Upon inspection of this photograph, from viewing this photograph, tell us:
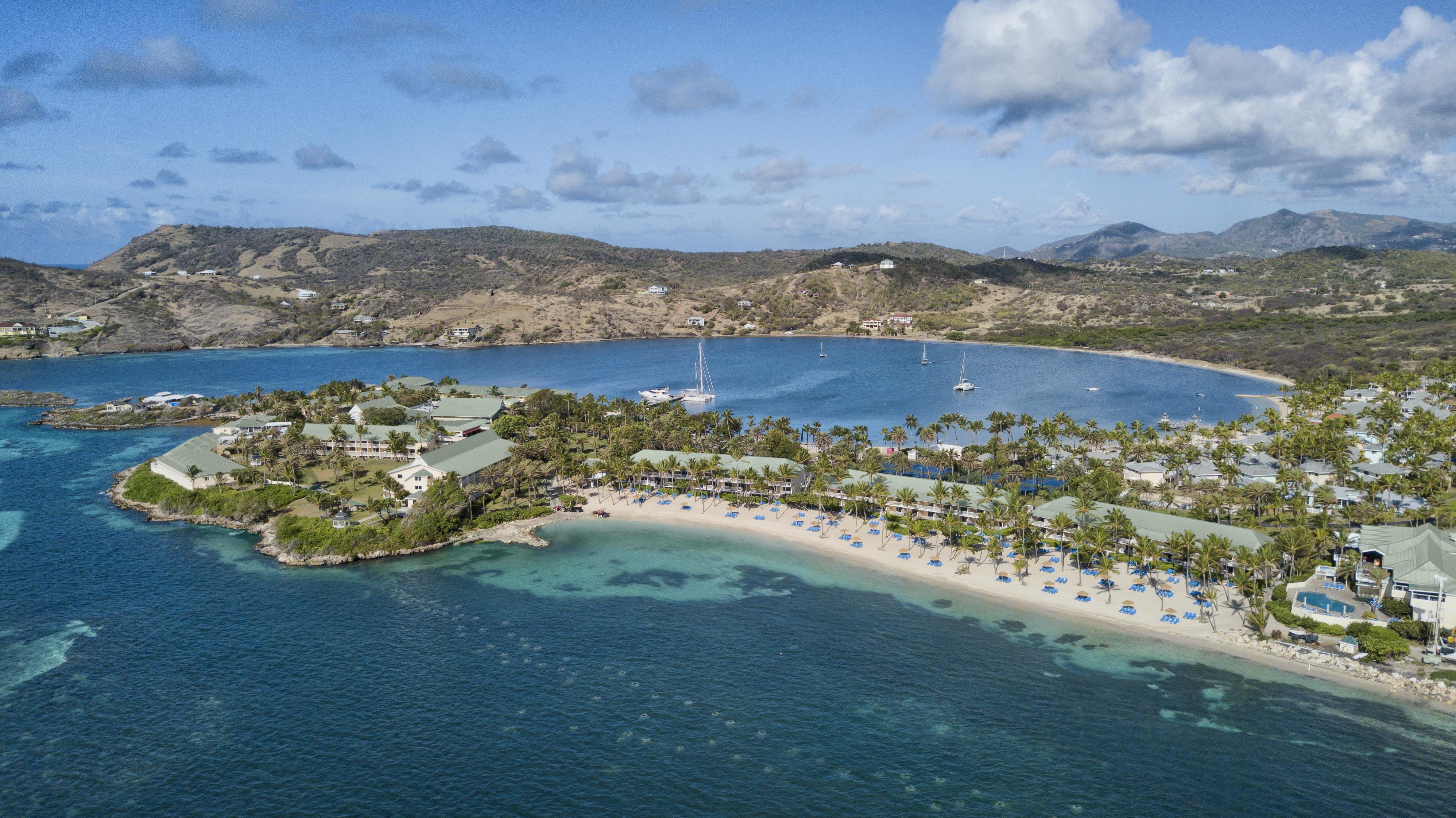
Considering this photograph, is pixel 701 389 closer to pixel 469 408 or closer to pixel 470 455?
pixel 469 408

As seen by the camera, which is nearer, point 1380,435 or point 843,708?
point 843,708

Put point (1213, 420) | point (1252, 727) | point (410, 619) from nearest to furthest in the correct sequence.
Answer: point (1252, 727) < point (410, 619) < point (1213, 420)

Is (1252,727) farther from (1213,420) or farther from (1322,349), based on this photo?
(1322,349)

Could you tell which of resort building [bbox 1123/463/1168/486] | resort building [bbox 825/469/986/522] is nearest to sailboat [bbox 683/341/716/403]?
resort building [bbox 825/469/986/522]

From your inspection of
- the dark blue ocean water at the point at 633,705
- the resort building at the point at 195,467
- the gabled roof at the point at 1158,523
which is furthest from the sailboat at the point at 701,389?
the gabled roof at the point at 1158,523

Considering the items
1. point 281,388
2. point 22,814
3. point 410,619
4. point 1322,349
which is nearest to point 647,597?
point 410,619

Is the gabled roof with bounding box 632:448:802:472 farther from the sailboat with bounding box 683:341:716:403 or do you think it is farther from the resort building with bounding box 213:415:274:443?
Answer: the sailboat with bounding box 683:341:716:403

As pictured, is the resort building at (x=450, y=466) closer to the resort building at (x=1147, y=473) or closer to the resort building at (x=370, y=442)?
the resort building at (x=370, y=442)
